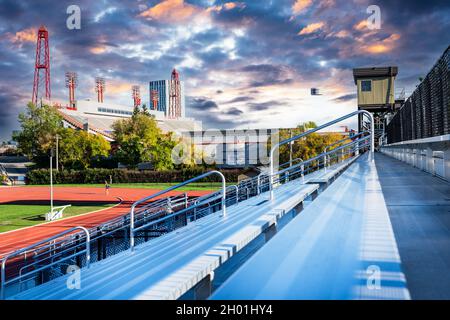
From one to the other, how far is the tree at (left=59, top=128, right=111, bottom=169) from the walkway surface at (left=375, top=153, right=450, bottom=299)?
61.8m

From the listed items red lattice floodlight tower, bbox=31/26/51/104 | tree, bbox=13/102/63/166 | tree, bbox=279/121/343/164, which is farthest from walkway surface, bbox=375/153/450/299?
red lattice floodlight tower, bbox=31/26/51/104

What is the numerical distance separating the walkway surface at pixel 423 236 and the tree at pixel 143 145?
4896cm

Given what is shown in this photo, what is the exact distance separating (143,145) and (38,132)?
2282 centimetres

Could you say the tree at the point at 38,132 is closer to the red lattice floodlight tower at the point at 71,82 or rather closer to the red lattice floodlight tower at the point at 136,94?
the red lattice floodlight tower at the point at 71,82

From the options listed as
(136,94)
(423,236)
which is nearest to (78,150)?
(423,236)

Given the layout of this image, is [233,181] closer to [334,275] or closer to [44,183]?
[44,183]

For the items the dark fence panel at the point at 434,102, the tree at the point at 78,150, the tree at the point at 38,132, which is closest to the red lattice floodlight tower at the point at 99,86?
the tree at the point at 38,132

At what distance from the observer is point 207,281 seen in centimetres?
396

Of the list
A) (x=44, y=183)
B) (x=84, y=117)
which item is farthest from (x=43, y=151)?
(x=84, y=117)

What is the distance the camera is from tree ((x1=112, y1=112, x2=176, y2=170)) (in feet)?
182

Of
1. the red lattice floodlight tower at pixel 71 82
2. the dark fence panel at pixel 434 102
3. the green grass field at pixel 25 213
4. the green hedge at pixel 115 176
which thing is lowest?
the green grass field at pixel 25 213

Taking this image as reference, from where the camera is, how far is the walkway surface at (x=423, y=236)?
2873 millimetres

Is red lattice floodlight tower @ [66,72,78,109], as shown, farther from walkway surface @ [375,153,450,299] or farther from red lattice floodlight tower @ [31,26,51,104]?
walkway surface @ [375,153,450,299]
